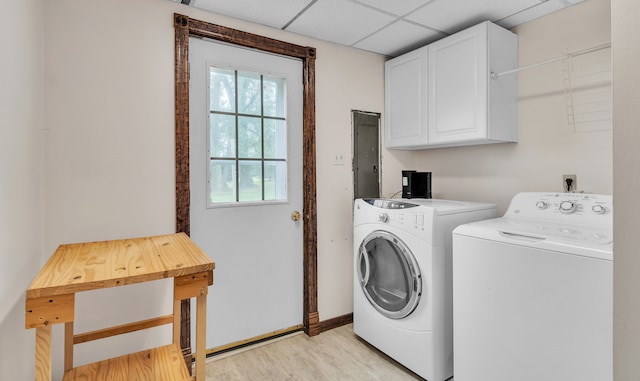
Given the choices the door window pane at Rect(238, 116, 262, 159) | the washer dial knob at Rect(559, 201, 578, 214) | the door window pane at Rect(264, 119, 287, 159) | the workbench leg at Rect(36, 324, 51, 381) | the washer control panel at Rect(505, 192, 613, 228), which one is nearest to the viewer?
the workbench leg at Rect(36, 324, 51, 381)

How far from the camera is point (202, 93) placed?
6.75 ft

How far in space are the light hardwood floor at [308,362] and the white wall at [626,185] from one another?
1.62 m

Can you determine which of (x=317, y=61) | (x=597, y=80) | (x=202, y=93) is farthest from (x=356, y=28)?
(x=597, y=80)

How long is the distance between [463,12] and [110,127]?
2.21 metres

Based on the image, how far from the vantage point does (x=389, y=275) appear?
215 cm

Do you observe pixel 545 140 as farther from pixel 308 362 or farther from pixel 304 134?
pixel 308 362

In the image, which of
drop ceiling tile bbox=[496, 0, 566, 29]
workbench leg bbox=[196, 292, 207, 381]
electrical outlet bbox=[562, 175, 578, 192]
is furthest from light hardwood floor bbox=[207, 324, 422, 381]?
drop ceiling tile bbox=[496, 0, 566, 29]

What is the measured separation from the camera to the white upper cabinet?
2061 mm

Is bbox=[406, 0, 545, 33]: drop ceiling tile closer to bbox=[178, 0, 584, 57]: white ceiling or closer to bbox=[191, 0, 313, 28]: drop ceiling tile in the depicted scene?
bbox=[178, 0, 584, 57]: white ceiling

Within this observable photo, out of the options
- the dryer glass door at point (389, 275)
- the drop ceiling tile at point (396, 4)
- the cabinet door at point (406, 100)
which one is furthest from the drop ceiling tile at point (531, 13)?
the dryer glass door at point (389, 275)

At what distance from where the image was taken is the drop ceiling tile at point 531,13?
1931 mm

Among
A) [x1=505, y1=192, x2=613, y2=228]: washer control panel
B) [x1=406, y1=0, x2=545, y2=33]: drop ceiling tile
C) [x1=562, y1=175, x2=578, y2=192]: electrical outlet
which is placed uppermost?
[x1=406, y1=0, x2=545, y2=33]: drop ceiling tile

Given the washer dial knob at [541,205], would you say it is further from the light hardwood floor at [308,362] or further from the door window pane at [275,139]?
the door window pane at [275,139]

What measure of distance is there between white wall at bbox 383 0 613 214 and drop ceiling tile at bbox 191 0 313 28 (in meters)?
1.53
